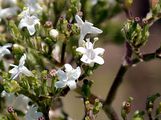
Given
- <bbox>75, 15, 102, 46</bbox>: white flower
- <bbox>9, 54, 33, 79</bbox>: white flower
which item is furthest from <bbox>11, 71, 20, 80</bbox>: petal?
<bbox>75, 15, 102, 46</bbox>: white flower

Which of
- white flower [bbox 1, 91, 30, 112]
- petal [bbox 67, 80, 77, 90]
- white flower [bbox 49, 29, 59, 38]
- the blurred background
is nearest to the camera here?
petal [bbox 67, 80, 77, 90]

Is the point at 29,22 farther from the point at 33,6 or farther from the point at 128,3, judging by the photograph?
the point at 128,3

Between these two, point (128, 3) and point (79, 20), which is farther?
point (128, 3)

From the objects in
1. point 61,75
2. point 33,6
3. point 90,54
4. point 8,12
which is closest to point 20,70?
point 61,75

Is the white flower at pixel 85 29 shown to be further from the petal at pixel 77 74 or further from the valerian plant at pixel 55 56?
the petal at pixel 77 74

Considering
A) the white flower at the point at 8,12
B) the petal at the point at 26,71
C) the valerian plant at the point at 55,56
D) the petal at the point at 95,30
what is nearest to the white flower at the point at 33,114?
the valerian plant at the point at 55,56

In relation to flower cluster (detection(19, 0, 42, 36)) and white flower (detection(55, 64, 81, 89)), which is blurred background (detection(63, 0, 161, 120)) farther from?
white flower (detection(55, 64, 81, 89))
